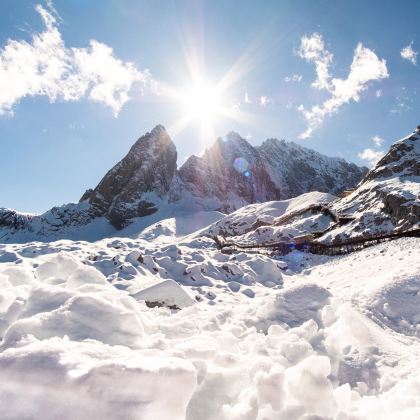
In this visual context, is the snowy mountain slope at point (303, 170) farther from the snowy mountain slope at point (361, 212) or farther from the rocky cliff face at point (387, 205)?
the rocky cliff face at point (387, 205)

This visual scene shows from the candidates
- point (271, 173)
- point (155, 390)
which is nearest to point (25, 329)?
point (155, 390)

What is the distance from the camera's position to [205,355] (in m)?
3.71

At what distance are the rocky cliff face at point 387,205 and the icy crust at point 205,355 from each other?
658 inches

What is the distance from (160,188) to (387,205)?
268 feet

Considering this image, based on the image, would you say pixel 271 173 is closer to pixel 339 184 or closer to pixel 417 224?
pixel 339 184

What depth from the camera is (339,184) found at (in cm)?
16250

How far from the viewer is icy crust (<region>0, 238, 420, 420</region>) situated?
2324 mm

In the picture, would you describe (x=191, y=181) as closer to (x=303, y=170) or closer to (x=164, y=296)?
(x=303, y=170)

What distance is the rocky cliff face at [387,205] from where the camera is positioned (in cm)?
2353

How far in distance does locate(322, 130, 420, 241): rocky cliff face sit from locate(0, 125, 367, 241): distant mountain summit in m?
60.1

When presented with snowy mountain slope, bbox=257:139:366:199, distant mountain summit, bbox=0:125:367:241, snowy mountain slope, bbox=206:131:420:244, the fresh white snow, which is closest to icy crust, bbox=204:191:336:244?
snowy mountain slope, bbox=206:131:420:244

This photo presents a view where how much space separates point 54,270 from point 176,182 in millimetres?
99555

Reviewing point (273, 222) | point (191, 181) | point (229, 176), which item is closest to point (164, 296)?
point (273, 222)

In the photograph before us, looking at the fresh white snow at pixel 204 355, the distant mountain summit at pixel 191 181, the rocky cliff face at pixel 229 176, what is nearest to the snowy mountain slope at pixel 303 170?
the distant mountain summit at pixel 191 181
